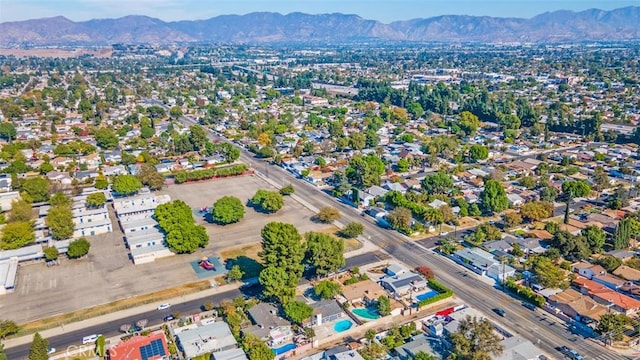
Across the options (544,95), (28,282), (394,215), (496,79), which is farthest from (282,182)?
(496,79)

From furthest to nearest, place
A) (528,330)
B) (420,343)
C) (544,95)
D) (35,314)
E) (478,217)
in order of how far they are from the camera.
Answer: (544,95), (478,217), (35,314), (528,330), (420,343)

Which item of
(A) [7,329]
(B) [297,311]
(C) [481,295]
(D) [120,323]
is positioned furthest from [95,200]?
A: (C) [481,295]

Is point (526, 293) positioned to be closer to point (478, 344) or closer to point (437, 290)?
point (437, 290)

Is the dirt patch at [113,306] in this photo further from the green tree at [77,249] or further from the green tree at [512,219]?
the green tree at [512,219]

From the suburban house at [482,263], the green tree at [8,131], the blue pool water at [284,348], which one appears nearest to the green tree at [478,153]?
the suburban house at [482,263]

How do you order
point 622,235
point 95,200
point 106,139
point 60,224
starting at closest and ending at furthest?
point 622,235, point 60,224, point 95,200, point 106,139

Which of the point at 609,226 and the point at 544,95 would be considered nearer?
the point at 609,226

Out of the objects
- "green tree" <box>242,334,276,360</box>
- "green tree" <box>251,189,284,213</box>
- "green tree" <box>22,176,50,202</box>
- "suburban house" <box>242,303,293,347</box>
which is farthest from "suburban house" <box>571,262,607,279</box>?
"green tree" <box>22,176,50,202</box>

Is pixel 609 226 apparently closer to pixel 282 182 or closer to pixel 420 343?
pixel 420 343
